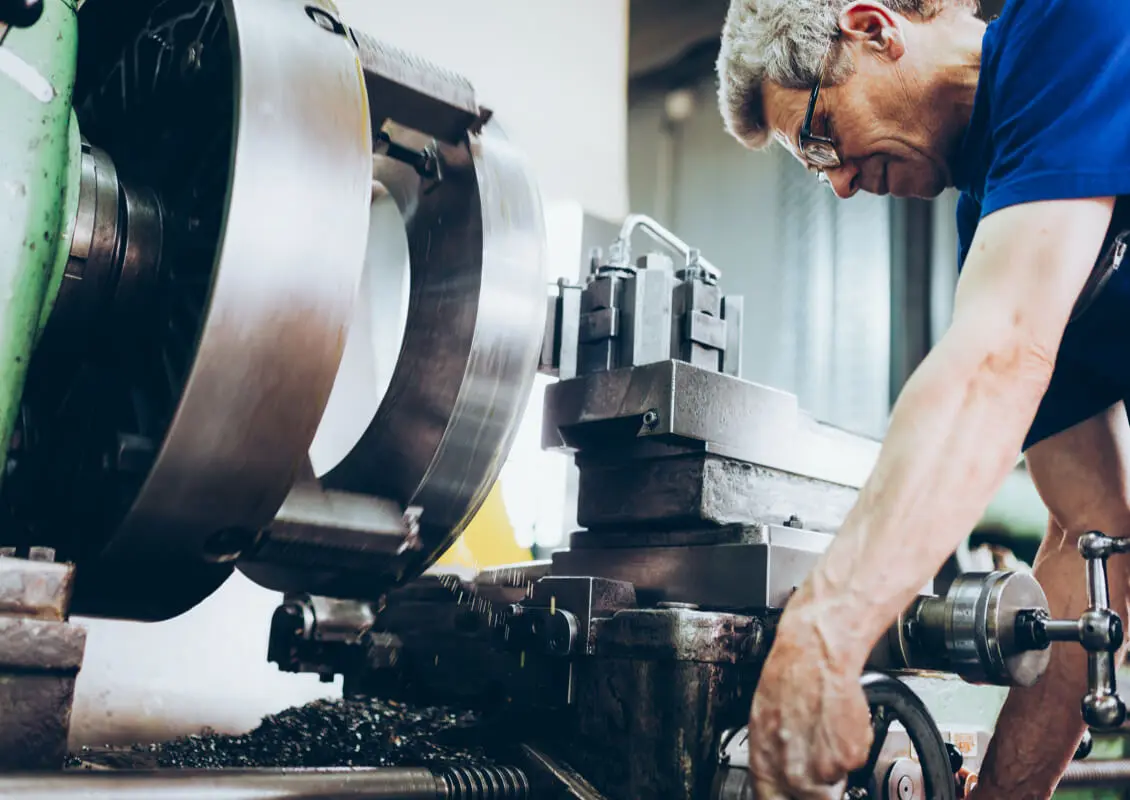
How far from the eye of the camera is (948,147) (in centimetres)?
127

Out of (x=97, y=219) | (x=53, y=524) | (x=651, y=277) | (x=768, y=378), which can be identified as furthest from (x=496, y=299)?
(x=768, y=378)

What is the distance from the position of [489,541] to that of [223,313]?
4.42 feet

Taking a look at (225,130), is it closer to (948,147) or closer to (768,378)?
(948,147)

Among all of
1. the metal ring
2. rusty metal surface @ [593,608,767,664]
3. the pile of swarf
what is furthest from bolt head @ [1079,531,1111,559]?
the metal ring

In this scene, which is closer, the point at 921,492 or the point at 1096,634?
the point at 921,492

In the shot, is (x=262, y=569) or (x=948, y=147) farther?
(x=948, y=147)

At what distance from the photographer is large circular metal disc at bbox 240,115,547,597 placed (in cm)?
118

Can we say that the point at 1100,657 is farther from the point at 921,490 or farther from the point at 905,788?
the point at 921,490

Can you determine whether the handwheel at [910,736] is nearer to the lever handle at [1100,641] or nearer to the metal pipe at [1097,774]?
the lever handle at [1100,641]

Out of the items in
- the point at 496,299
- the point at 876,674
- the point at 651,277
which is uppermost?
the point at 651,277

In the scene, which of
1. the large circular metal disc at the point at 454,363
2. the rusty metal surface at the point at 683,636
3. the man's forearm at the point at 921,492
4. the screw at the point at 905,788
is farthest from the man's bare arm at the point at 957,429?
the large circular metal disc at the point at 454,363

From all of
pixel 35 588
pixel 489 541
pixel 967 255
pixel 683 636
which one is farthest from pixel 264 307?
pixel 489 541

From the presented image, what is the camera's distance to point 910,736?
111 centimetres

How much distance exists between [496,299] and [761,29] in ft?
1.64
